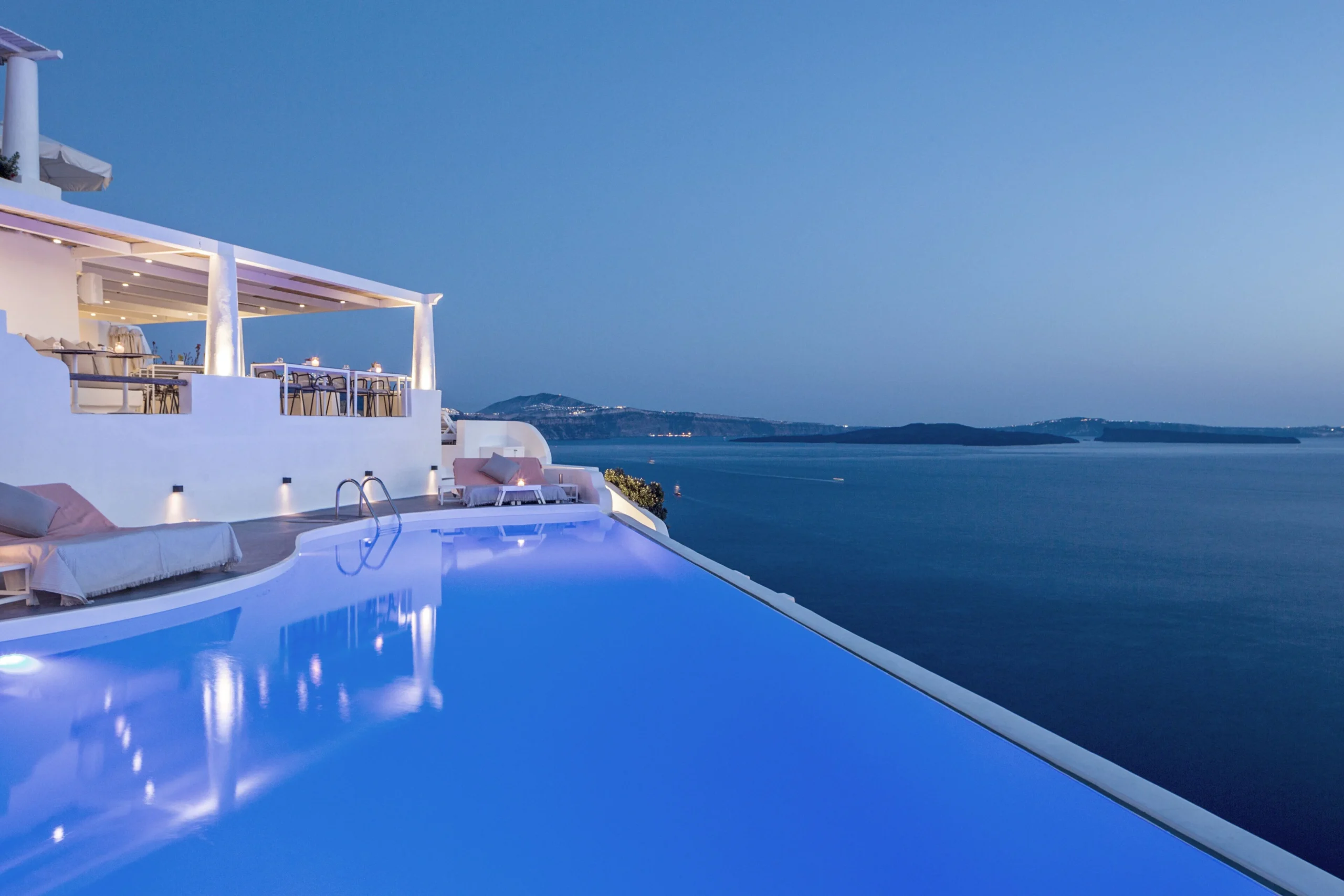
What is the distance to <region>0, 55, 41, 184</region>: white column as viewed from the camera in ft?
31.1

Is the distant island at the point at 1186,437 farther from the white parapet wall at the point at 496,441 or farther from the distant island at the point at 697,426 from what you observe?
the white parapet wall at the point at 496,441

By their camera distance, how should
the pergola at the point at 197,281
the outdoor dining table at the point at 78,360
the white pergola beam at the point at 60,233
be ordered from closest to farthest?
the outdoor dining table at the point at 78,360 → the white pergola beam at the point at 60,233 → the pergola at the point at 197,281

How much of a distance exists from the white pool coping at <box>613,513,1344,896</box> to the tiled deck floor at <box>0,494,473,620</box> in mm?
4640

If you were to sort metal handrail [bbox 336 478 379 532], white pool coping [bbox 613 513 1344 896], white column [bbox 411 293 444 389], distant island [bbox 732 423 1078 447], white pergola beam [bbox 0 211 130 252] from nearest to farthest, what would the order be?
white pool coping [bbox 613 513 1344 896]
white pergola beam [bbox 0 211 130 252]
metal handrail [bbox 336 478 379 532]
white column [bbox 411 293 444 389]
distant island [bbox 732 423 1078 447]

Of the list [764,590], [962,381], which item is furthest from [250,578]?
[962,381]

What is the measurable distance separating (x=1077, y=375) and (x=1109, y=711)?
48.5 meters

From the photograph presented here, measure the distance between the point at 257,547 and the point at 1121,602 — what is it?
1192 inches

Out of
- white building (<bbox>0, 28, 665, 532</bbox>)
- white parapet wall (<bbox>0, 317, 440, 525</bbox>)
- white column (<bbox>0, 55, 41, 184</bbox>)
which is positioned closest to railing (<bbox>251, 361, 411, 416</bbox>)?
white building (<bbox>0, 28, 665, 532</bbox>)

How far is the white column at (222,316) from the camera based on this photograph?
890 centimetres

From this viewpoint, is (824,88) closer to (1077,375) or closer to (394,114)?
(394,114)

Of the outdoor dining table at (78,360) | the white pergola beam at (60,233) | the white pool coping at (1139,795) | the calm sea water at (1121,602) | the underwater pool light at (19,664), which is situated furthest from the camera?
the calm sea water at (1121,602)

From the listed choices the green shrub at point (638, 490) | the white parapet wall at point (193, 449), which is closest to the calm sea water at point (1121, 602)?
the green shrub at point (638, 490)

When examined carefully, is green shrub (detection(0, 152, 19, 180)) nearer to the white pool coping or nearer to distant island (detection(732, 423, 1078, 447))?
the white pool coping

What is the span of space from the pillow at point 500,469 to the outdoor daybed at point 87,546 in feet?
17.1
